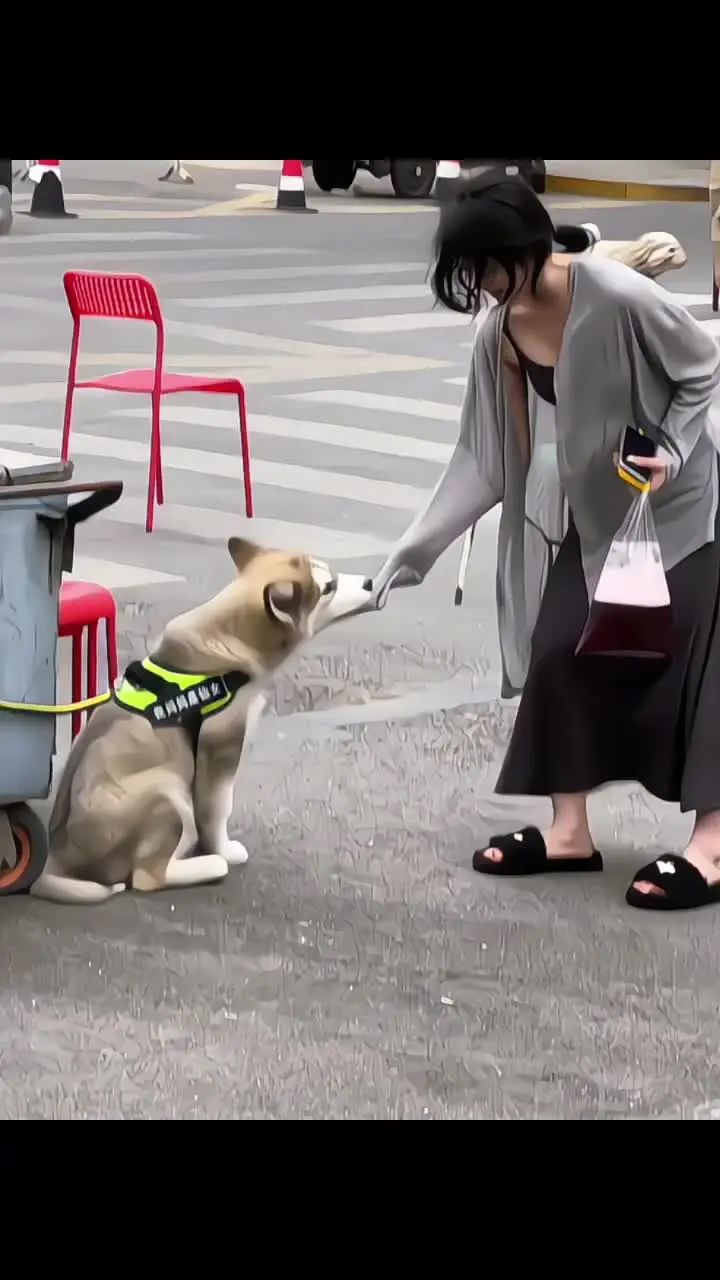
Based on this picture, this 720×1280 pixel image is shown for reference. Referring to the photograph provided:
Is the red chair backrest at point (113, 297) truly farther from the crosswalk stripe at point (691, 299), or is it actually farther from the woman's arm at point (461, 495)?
the woman's arm at point (461, 495)

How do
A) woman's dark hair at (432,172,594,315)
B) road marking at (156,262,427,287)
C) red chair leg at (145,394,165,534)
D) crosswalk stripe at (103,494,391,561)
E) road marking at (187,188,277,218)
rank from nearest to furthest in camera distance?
woman's dark hair at (432,172,594,315)
crosswalk stripe at (103,494,391,561)
red chair leg at (145,394,165,534)
road marking at (187,188,277,218)
road marking at (156,262,427,287)

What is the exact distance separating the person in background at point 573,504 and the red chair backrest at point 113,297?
2447 millimetres

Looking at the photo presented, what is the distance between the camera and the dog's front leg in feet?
15.7

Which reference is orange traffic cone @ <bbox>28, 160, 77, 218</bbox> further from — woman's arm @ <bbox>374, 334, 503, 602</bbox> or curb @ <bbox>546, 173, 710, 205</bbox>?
woman's arm @ <bbox>374, 334, 503, 602</bbox>

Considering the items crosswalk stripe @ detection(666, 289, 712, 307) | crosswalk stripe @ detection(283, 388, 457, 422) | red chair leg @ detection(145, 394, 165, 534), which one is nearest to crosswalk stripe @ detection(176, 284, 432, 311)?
crosswalk stripe @ detection(283, 388, 457, 422)

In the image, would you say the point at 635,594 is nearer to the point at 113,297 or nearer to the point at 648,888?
the point at 648,888

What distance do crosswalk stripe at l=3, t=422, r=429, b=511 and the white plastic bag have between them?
10.2ft

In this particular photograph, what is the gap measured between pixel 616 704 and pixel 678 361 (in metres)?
0.79

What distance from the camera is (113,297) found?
23.7ft

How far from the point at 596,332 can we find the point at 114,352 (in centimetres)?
569

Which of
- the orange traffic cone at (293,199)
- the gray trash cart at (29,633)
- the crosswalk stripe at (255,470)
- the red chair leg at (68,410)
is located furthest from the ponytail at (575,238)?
the orange traffic cone at (293,199)

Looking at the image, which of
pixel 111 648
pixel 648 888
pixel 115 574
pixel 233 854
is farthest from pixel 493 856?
pixel 115 574

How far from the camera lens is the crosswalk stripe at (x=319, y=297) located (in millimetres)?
11492
